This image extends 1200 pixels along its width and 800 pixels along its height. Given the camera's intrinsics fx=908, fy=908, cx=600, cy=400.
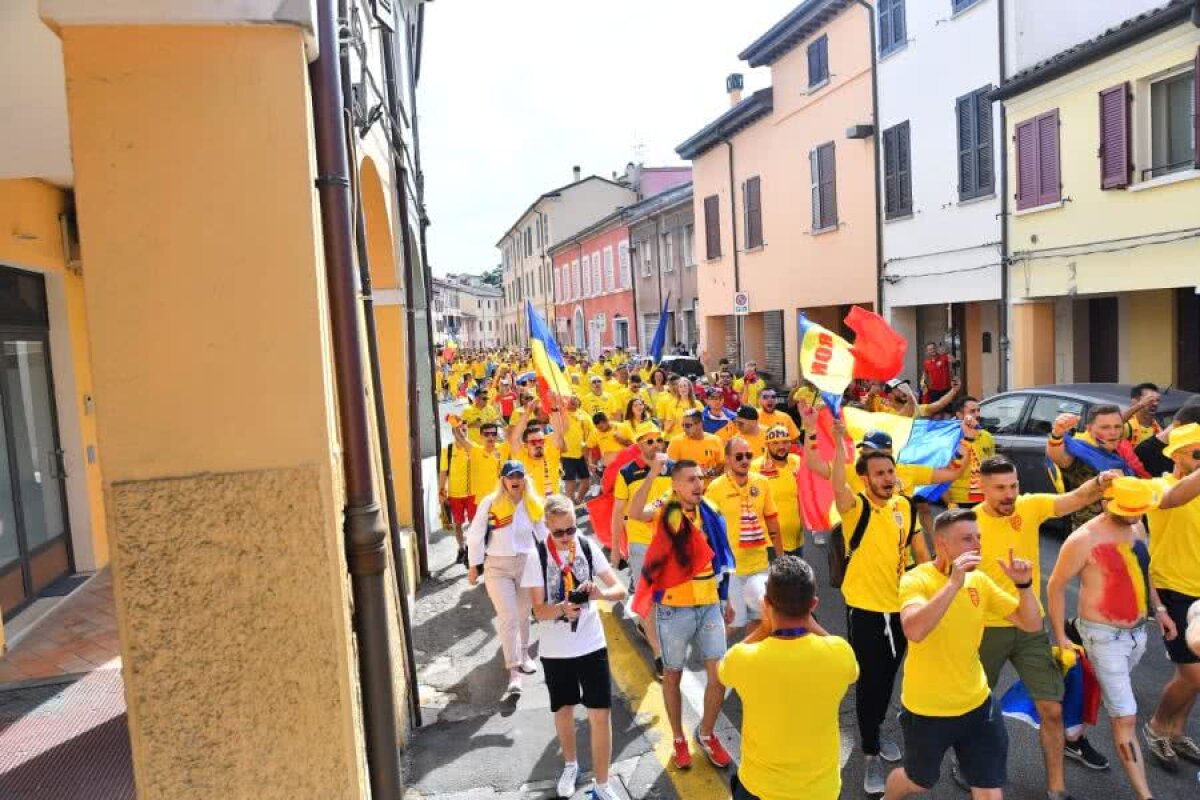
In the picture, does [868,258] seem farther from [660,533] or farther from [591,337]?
[591,337]

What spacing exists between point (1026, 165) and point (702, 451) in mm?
9265

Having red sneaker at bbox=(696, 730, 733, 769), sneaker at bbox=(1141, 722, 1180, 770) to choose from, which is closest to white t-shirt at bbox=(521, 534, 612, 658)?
red sneaker at bbox=(696, 730, 733, 769)

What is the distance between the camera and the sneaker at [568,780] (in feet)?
15.9

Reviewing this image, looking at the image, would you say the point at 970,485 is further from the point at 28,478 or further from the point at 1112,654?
the point at 28,478

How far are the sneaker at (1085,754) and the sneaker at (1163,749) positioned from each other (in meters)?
0.26

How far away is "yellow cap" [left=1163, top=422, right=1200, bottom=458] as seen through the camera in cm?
502

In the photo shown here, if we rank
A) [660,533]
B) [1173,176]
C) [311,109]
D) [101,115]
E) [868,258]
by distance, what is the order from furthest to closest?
[868,258] < [1173,176] < [660,533] < [311,109] < [101,115]

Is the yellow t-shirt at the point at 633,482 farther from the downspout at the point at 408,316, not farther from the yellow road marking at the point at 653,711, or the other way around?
the downspout at the point at 408,316

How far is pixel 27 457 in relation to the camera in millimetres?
7812

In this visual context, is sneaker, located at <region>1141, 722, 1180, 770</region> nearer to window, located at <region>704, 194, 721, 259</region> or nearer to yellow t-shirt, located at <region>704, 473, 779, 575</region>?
yellow t-shirt, located at <region>704, 473, 779, 575</region>

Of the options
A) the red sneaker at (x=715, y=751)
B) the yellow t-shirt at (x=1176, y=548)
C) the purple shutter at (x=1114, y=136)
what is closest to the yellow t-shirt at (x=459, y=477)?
the red sneaker at (x=715, y=751)

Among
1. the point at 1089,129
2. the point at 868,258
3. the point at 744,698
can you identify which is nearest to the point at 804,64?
the point at 868,258

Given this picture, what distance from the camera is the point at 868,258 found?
19.2 meters

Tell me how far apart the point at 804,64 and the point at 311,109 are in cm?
1970
